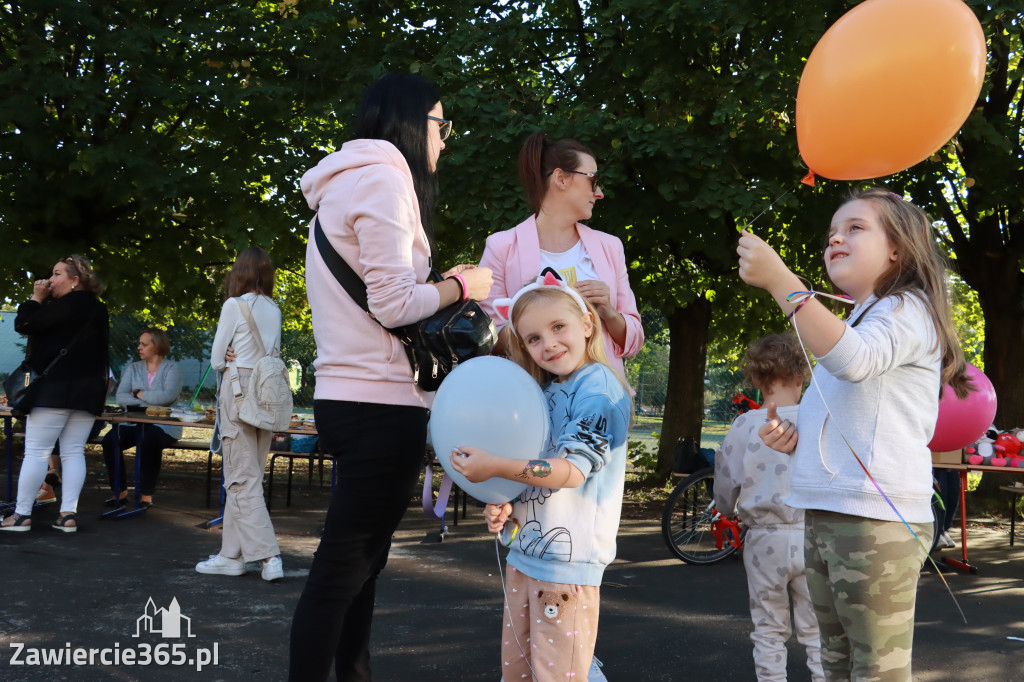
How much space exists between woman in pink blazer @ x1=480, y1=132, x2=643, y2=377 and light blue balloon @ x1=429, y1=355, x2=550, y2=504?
3.69 ft

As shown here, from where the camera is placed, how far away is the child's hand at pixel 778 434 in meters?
2.46

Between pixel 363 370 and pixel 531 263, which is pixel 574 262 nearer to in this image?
pixel 531 263

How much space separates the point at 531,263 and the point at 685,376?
336 inches

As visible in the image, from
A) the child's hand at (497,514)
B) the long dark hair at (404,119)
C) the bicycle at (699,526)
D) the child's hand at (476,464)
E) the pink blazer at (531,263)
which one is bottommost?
the bicycle at (699,526)

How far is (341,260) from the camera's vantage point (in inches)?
109

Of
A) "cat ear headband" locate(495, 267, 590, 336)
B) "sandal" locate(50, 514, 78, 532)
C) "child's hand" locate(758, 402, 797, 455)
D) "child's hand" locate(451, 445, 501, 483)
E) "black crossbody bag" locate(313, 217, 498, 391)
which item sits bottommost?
"sandal" locate(50, 514, 78, 532)

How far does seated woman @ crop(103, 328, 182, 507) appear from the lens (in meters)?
8.30

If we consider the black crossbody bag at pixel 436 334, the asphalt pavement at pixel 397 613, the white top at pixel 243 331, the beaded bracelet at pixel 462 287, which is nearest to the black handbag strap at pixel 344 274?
the black crossbody bag at pixel 436 334

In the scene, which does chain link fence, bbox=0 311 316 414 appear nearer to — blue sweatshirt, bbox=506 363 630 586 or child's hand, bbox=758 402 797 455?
blue sweatshirt, bbox=506 363 630 586

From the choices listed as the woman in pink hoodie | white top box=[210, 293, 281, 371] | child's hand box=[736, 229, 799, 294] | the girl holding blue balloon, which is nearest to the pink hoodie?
the woman in pink hoodie

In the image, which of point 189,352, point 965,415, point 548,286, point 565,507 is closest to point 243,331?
point 548,286

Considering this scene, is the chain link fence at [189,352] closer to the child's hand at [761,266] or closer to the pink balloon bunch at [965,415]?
the pink balloon bunch at [965,415]

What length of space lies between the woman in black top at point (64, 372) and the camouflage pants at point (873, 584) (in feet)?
19.6

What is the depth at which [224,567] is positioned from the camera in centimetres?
577
